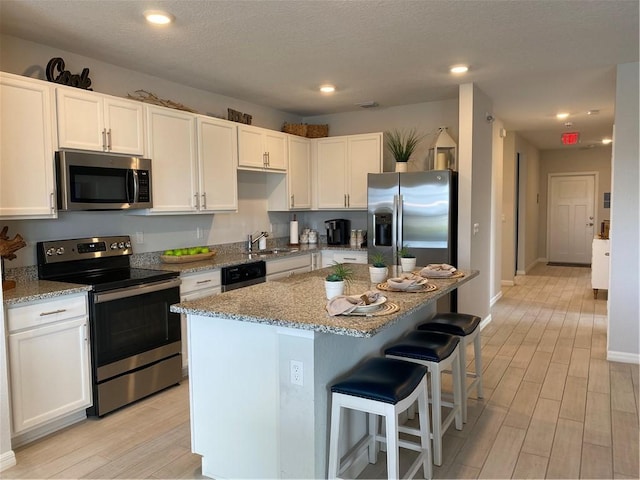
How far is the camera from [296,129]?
215 inches

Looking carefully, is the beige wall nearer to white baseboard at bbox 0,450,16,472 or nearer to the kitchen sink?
the kitchen sink

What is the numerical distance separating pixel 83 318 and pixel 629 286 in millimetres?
4290

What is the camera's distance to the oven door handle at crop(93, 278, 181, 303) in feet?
9.80

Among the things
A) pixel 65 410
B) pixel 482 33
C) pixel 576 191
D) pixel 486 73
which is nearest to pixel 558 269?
pixel 576 191

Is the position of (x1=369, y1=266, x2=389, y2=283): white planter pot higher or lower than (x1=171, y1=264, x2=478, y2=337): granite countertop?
higher

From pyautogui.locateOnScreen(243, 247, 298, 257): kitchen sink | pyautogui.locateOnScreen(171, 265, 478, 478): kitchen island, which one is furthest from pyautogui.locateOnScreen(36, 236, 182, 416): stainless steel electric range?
pyautogui.locateOnScreen(243, 247, 298, 257): kitchen sink

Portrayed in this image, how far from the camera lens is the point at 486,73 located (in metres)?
4.05

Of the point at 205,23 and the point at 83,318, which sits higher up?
the point at 205,23

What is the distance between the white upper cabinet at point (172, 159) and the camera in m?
3.67

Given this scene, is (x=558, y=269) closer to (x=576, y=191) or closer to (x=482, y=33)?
(x=576, y=191)

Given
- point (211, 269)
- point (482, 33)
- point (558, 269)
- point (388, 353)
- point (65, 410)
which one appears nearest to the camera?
point (388, 353)

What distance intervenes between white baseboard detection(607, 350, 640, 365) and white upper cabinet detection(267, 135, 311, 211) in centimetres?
338

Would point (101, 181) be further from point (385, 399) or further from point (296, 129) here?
point (296, 129)

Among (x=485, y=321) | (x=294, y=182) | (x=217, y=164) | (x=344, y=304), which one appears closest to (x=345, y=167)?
(x=294, y=182)
